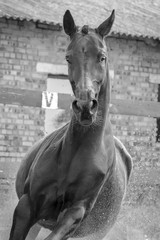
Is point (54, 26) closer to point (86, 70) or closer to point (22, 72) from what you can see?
point (22, 72)

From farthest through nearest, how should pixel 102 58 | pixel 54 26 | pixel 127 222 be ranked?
pixel 54 26, pixel 127 222, pixel 102 58

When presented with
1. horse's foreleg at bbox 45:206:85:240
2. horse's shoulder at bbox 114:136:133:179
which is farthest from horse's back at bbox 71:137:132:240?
horse's foreleg at bbox 45:206:85:240

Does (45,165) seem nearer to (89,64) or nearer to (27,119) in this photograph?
(89,64)

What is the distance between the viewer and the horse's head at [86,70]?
381cm

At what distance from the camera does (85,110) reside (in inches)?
149

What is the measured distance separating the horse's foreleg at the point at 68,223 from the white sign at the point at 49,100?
15.8ft

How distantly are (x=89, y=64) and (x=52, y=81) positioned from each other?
9668 mm

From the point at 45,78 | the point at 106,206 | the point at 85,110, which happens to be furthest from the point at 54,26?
the point at 85,110

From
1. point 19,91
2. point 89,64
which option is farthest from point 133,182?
point 89,64

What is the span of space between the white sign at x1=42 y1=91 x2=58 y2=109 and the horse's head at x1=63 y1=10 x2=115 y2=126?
4.66m

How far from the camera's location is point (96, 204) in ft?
15.9

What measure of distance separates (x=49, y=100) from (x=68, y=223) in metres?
4.99

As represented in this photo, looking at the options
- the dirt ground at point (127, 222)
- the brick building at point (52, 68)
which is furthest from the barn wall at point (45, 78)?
the dirt ground at point (127, 222)

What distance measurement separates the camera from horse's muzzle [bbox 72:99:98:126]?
3.78 metres
